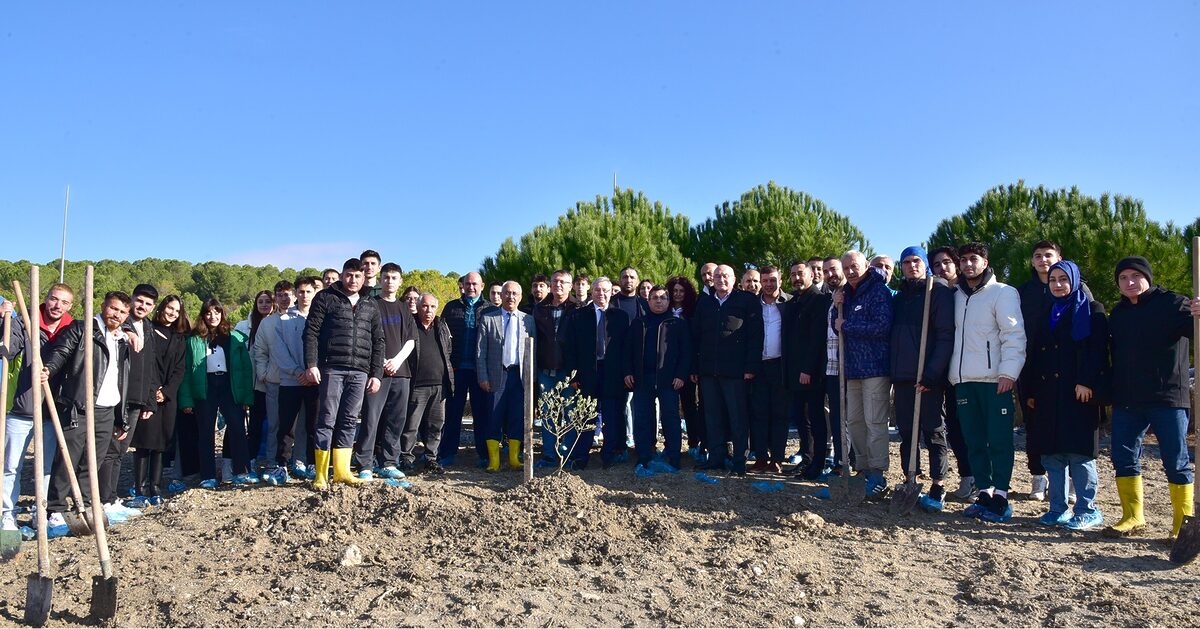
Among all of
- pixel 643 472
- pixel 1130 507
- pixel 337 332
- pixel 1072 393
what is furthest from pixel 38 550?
pixel 1130 507

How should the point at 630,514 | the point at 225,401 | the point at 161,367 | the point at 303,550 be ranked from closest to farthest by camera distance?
the point at 303,550, the point at 630,514, the point at 161,367, the point at 225,401

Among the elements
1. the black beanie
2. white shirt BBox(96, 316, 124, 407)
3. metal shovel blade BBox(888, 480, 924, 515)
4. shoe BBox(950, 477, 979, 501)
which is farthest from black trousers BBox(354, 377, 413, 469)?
the black beanie

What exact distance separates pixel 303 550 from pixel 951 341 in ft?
15.7

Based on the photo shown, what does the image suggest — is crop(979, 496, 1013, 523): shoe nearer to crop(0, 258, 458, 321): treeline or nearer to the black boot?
the black boot

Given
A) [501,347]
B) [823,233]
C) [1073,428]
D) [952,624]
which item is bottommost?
[952,624]

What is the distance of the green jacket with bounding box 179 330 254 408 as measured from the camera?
7.32 metres

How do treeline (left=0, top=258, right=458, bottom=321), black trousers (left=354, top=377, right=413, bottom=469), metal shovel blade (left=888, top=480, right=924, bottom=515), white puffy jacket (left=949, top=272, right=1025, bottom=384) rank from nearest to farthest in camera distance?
white puffy jacket (left=949, top=272, right=1025, bottom=384) → metal shovel blade (left=888, top=480, right=924, bottom=515) → black trousers (left=354, top=377, right=413, bottom=469) → treeline (left=0, top=258, right=458, bottom=321)

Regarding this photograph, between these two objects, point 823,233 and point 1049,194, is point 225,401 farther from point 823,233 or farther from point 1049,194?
point 1049,194

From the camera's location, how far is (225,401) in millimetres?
7543

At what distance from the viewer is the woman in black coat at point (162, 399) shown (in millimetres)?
6941

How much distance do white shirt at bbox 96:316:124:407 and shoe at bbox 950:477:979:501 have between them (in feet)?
21.7

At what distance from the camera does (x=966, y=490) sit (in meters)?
6.60

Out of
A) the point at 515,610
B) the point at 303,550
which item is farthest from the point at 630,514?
the point at 303,550

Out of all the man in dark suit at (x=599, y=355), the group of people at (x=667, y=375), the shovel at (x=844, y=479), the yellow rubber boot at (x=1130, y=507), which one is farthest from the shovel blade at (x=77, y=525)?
the yellow rubber boot at (x=1130, y=507)
